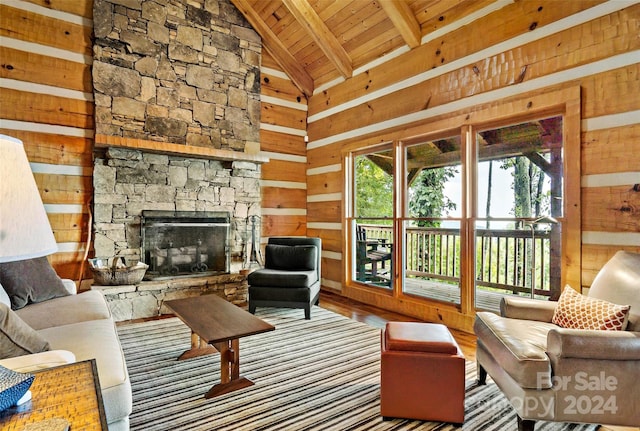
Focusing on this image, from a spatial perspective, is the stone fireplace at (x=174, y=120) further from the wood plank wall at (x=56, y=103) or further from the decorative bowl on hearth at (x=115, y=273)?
the wood plank wall at (x=56, y=103)

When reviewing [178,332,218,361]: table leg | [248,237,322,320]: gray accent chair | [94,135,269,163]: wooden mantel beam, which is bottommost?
[178,332,218,361]: table leg

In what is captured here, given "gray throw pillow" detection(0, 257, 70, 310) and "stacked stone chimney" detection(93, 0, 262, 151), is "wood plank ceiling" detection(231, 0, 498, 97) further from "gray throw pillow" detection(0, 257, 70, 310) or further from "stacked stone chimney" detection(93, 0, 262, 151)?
"gray throw pillow" detection(0, 257, 70, 310)

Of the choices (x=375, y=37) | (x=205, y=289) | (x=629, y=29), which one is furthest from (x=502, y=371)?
(x=375, y=37)

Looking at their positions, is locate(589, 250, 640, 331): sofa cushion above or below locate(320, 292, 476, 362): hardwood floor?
above

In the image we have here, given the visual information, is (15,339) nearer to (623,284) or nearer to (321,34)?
(623,284)

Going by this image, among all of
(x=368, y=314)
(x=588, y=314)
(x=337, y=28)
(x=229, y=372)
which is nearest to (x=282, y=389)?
(x=229, y=372)

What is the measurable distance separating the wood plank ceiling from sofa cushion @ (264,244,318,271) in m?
2.64

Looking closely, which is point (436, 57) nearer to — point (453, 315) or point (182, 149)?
point (453, 315)

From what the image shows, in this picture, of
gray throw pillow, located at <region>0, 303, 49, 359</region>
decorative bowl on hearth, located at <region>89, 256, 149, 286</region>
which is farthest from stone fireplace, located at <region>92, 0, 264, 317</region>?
gray throw pillow, located at <region>0, 303, 49, 359</region>

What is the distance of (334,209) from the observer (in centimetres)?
543

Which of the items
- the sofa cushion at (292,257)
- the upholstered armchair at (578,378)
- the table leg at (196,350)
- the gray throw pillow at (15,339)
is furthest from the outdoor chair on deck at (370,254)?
the gray throw pillow at (15,339)

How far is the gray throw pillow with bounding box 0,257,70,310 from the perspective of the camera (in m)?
2.61

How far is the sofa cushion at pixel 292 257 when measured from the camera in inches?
174

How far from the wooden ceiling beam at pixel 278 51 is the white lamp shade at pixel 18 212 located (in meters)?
5.03
